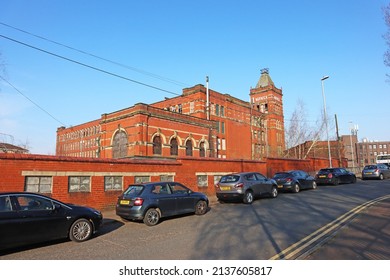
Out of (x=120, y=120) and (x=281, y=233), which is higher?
(x=120, y=120)

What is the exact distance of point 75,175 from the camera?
12.5m

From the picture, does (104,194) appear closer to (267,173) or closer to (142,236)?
(142,236)

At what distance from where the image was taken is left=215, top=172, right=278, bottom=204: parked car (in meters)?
14.3

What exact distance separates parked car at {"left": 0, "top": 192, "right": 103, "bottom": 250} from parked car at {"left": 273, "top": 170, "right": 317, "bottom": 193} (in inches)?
537

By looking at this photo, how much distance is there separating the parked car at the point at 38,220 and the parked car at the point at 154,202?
166 centimetres

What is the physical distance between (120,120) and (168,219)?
27039 mm

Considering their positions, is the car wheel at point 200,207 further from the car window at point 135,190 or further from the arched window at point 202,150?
the arched window at point 202,150

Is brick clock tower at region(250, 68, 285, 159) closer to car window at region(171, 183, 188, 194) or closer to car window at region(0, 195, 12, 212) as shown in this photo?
car window at region(171, 183, 188, 194)

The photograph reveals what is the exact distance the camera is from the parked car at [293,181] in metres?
18.6

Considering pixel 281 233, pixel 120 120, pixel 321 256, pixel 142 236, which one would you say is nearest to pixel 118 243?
pixel 142 236

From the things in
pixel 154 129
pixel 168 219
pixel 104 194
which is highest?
pixel 154 129

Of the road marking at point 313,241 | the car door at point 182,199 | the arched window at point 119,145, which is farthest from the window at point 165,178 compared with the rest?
the arched window at point 119,145

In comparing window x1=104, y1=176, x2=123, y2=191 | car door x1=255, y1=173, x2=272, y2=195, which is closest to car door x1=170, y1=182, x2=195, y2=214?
window x1=104, y1=176, x2=123, y2=191

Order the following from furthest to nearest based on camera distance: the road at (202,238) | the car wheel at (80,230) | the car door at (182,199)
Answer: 1. the car door at (182,199)
2. the car wheel at (80,230)
3. the road at (202,238)
